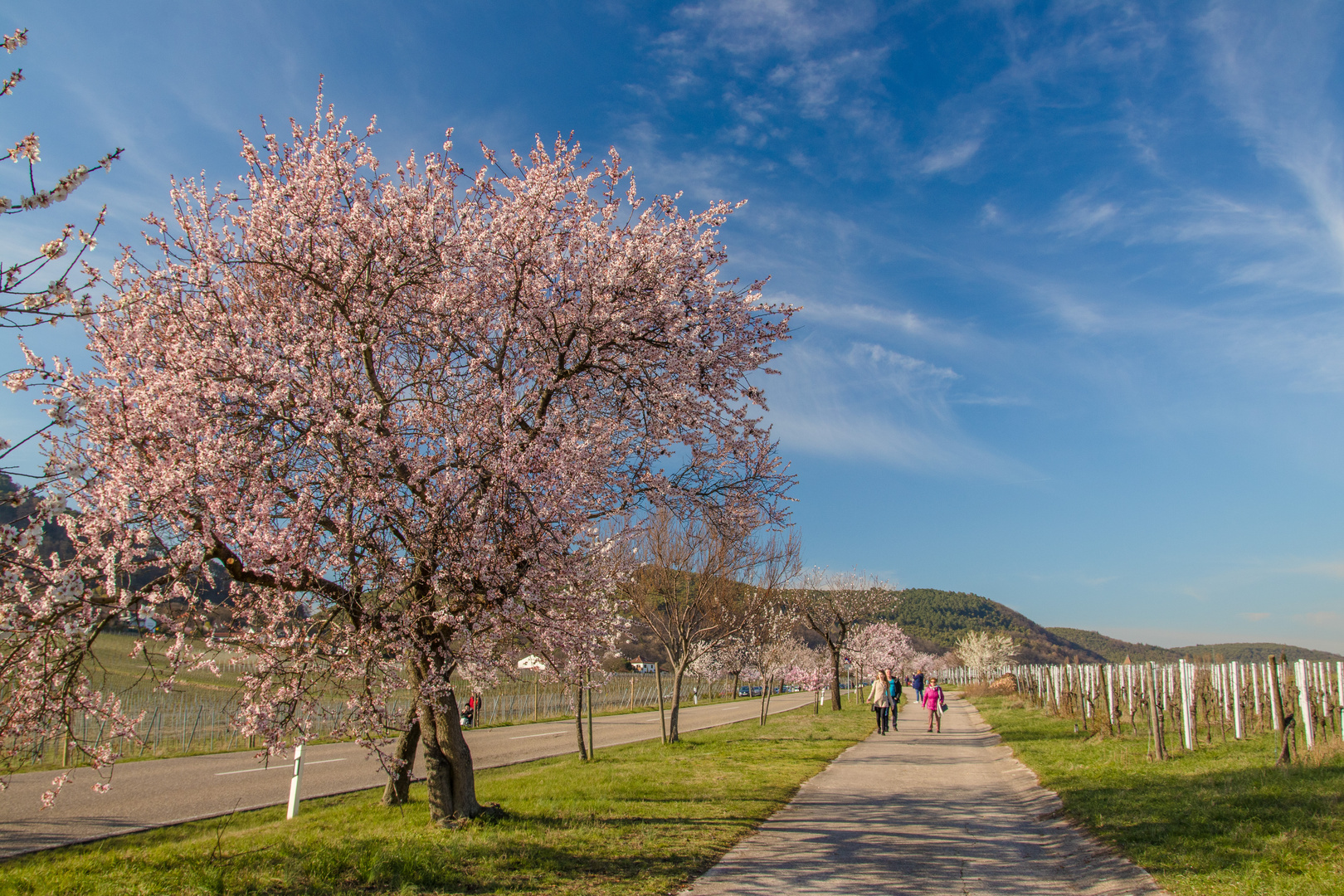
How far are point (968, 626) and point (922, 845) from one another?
581 feet

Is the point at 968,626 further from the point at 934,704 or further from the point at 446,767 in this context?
the point at 446,767

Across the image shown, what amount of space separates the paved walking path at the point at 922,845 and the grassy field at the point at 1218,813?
366mm

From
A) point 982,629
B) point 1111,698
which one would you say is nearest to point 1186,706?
point 1111,698

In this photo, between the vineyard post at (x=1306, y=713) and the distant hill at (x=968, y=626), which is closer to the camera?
the vineyard post at (x=1306, y=713)

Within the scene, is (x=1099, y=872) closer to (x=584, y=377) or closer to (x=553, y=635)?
(x=553, y=635)

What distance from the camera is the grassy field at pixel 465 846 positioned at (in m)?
6.47

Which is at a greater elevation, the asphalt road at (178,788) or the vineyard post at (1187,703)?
the vineyard post at (1187,703)

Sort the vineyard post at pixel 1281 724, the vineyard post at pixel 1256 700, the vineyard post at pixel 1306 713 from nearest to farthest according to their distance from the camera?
the vineyard post at pixel 1281 724 → the vineyard post at pixel 1306 713 → the vineyard post at pixel 1256 700

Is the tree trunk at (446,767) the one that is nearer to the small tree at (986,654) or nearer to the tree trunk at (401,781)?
the tree trunk at (401,781)

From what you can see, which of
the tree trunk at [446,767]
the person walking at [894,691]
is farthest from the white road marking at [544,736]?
the tree trunk at [446,767]

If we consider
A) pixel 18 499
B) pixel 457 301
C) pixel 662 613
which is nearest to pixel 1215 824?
pixel 457 301

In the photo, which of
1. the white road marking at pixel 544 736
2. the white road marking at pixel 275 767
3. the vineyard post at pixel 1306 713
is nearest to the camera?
the vineyard post at pixel 1306 713

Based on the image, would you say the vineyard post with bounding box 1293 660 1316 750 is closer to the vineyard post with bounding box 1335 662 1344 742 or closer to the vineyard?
the vineyard

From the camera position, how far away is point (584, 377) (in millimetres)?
9094
